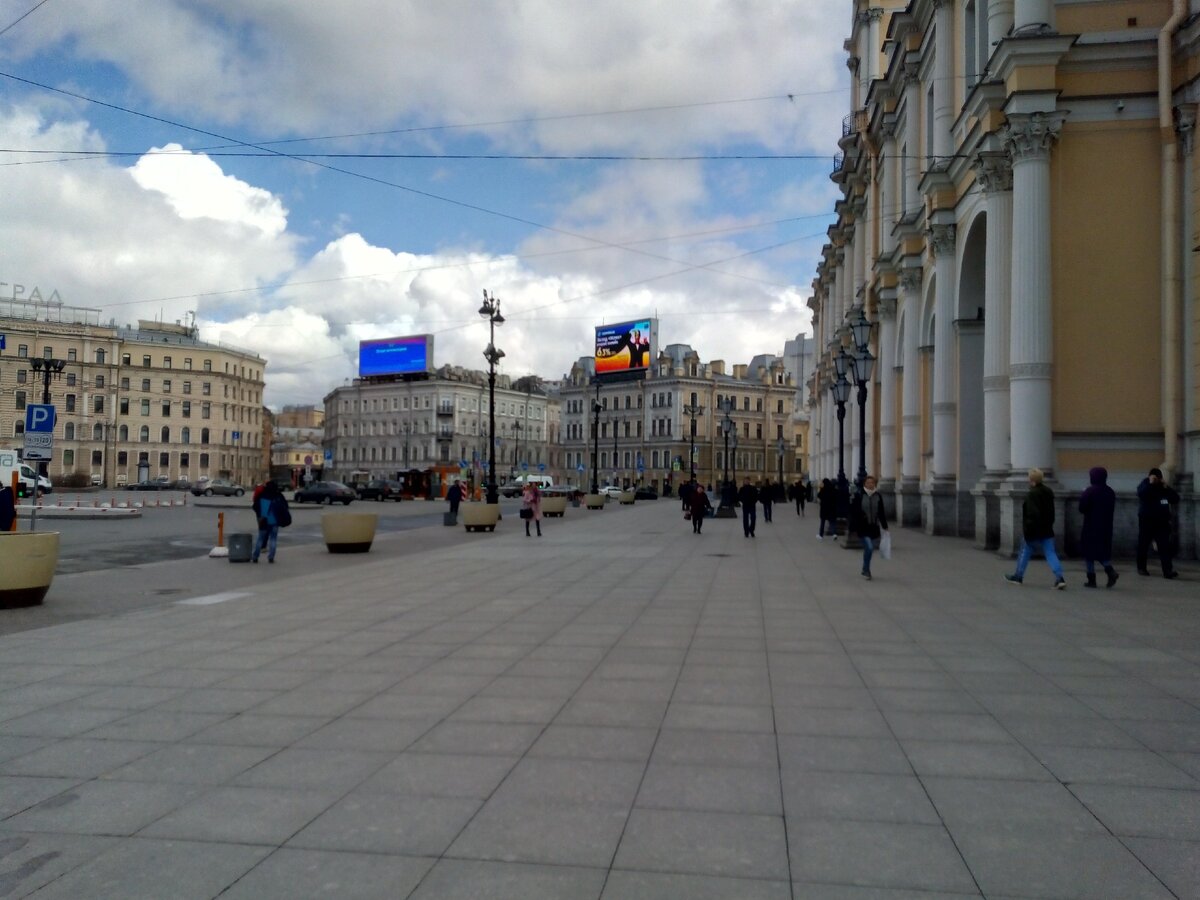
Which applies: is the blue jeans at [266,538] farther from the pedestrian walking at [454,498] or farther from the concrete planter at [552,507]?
the concrete planter at [552,507]

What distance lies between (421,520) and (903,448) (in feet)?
62.6

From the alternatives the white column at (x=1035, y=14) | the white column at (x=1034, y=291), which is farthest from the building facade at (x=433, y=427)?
the white column at (x=1035, y=14)

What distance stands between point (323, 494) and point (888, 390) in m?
35.1

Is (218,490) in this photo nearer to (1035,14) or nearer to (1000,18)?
(1000,18)

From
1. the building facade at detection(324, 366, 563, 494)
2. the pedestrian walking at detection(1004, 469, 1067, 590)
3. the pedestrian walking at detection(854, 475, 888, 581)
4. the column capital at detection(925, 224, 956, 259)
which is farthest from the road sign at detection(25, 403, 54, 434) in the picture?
the building facade at detection(324, 366, 563, 494)

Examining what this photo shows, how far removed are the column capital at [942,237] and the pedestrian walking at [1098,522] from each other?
13.4 meters

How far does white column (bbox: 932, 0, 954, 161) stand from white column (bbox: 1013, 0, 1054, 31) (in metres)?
6.11

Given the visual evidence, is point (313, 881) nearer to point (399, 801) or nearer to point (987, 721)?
point (399, 801)

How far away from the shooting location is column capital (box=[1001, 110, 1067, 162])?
63.0ft

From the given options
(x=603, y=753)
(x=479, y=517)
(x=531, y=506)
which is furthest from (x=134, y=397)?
(x=603, y=753)

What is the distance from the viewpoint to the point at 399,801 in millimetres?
4809

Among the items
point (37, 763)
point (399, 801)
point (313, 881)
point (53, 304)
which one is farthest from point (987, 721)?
point (53, 304)

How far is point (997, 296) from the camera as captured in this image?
20.5 metres

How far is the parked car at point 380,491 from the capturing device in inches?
2776
